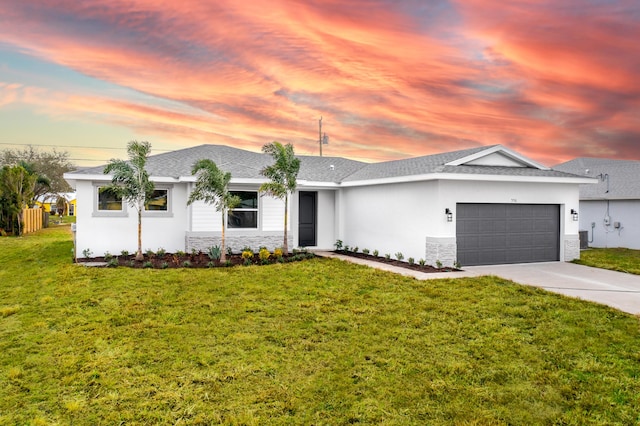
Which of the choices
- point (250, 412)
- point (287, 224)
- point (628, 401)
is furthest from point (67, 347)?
point (287, 224)

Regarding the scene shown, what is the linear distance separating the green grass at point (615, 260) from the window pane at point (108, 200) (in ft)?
51.3

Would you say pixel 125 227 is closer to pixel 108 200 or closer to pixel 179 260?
pixel 108 200

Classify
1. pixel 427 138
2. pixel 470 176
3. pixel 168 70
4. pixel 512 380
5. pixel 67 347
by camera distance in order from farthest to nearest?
pixel 427 138, pixel 168 70, pixel 470 176, pixel 67 347, pixel 512 380

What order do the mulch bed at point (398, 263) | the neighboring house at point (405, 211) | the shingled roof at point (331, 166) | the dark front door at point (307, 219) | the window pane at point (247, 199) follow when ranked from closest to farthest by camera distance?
1. the mulch bed at point (398, 263)
2. the neighboring house at point (405, 211)
3. the shingled roof at point (331, 166)
4. the window pane at point (247, 199)
5. the dark front door at point (307, 219)

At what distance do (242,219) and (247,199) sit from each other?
0.75 meters

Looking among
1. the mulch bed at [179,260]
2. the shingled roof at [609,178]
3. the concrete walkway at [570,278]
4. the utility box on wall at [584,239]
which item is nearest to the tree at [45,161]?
the mulch bed at [179,260]

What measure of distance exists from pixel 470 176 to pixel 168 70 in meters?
10.7

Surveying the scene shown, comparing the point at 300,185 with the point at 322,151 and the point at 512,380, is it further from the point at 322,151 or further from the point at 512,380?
the point at 322,151

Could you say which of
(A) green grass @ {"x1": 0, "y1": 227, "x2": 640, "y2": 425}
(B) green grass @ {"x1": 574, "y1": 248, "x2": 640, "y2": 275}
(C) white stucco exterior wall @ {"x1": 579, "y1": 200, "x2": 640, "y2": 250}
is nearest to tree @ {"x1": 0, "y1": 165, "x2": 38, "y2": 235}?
(A) green grass @ {"x1": 0, "y1": 227, "x2": 640, "y2": 425}

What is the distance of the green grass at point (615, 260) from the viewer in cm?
1295

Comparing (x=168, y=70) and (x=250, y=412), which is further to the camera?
(x=168, y=70)

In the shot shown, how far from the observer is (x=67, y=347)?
6418 millimetres

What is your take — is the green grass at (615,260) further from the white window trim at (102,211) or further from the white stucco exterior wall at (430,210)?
the white window trim at (102,211)

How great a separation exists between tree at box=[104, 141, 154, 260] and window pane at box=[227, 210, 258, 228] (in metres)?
2.92
